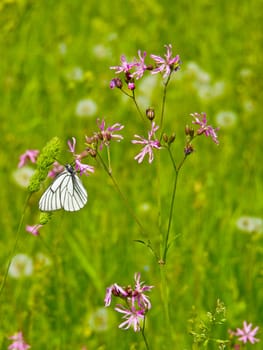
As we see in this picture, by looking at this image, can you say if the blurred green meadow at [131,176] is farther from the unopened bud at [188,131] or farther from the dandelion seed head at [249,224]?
the unopened bud at [188,131]

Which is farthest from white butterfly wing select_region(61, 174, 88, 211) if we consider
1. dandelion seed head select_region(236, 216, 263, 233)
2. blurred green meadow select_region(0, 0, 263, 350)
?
dandelion seed head select_region(236, 216, 263, 233)

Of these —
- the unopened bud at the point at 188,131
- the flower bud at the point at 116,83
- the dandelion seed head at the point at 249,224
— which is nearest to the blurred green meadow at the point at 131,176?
the dandelion seed head at the point at 249,224

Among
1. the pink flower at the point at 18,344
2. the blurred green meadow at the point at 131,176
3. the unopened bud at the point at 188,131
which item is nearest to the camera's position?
the unopened bud at the point at 188,131

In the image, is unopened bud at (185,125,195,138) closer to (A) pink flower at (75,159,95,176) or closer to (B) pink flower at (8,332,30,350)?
(A) pink flower at (75,159,95,176)

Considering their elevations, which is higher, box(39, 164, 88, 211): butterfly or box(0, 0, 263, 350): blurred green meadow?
box(0, 0, 263, 350): blurred green meadow

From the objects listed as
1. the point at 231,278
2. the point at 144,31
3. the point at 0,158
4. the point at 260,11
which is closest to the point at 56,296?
the point at 231,278

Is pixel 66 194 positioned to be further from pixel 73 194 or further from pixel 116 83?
pixel 116 83

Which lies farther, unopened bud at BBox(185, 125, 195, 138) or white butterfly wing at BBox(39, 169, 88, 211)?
white butterfly wing at BBox(39, 169, 88, 211)
